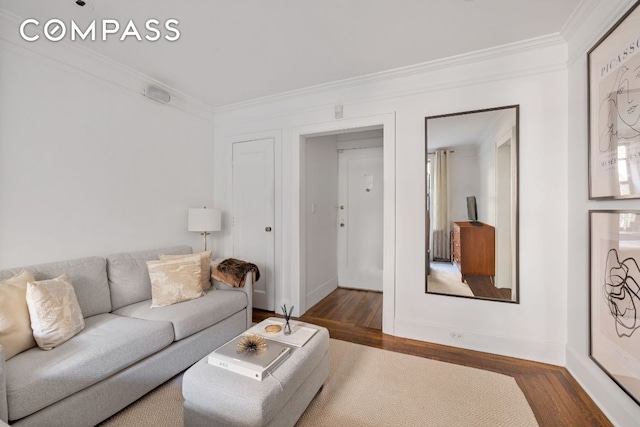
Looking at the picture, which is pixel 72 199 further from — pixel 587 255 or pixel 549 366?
pixel 549 366

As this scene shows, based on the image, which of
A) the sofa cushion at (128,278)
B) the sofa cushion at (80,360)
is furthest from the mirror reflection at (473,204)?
the sofa cushion at (128,278)

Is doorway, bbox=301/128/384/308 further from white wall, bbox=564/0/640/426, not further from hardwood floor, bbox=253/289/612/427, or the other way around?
white wall, bbox=564/0/640/426

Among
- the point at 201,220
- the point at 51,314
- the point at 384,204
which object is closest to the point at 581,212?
the point at 384,204

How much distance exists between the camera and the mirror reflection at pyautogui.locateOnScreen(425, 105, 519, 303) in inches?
91.0

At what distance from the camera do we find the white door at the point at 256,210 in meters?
3.33

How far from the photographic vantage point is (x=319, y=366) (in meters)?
1.73

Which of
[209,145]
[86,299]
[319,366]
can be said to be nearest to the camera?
[319,366]

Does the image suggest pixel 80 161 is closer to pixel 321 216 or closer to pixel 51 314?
pixel 51 314

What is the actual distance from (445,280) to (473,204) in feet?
2.48

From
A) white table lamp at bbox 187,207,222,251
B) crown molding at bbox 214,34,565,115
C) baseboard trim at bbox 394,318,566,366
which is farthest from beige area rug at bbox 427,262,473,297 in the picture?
white table lamp at bbox 187,207,222,251

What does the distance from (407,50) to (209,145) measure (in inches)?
103

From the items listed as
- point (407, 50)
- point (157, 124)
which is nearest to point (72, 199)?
point (157, 124)

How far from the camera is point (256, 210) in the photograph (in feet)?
11.2

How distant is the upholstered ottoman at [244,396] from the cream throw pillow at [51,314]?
0.90 meters
